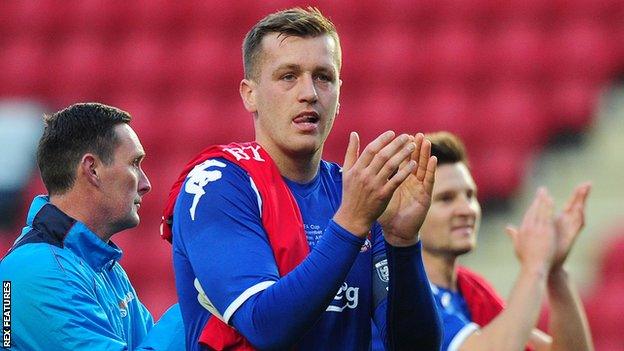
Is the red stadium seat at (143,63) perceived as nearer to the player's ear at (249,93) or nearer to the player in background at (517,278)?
the player in background at (517,278)

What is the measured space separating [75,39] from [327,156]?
2233 mm

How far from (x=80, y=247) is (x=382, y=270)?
0.84 meters

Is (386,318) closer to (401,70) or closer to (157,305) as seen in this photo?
(157,305)

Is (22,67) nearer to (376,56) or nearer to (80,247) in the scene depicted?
(376,56)

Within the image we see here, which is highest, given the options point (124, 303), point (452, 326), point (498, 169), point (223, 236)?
point (223, 236)

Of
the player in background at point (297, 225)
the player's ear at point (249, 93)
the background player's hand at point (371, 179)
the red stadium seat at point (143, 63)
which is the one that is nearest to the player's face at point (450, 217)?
the player in background at point (297, 225)

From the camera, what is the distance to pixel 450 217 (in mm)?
3885

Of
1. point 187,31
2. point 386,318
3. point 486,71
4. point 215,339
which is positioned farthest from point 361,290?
point 187,31

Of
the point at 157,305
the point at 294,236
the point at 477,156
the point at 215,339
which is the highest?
the point at 294,236

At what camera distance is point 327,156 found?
23.2 ft

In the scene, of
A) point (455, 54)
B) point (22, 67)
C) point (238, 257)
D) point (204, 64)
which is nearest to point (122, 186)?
point (238, 257)

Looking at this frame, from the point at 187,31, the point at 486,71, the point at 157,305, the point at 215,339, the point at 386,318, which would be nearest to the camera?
the point at 215,339

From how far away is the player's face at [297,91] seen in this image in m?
2.31

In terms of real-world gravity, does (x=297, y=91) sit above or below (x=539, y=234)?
above
